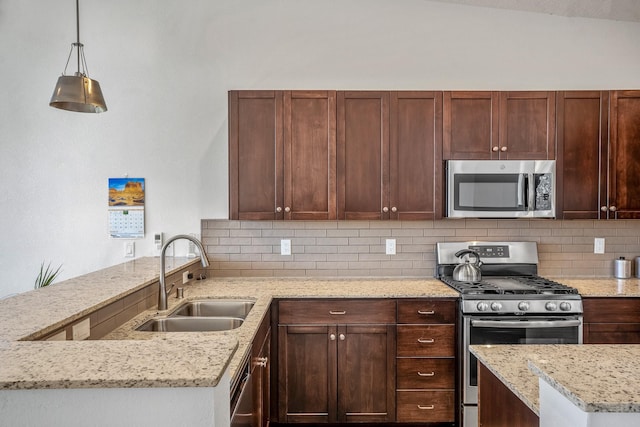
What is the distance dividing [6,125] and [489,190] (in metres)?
3.68

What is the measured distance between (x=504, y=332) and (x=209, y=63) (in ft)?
9.37

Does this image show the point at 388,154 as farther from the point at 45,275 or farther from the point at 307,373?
the point at 45,275

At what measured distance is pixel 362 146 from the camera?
2.85 meters

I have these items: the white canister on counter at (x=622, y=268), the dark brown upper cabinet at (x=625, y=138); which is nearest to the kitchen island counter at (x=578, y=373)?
the dark brown upper cabinet at (x=625, y=138)

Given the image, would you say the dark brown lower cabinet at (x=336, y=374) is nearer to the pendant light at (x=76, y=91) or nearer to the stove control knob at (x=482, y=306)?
the stove control knob at (x=482, y=306)

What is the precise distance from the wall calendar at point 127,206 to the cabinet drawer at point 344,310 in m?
1.42

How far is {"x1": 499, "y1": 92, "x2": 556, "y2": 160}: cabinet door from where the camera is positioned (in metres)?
2.84

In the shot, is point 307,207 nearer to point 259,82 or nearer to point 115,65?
point 259,82

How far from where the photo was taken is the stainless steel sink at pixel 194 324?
6.79 ft

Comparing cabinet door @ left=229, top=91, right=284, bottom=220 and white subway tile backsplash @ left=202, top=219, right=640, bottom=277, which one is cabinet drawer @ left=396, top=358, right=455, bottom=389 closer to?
white subway tile backsplash @ left=202, top=219, right=640, bottom=277

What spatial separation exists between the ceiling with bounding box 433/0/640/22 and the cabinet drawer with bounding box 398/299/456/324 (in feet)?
7.55

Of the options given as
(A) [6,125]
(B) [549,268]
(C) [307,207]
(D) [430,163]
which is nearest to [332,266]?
(C) [307,207]

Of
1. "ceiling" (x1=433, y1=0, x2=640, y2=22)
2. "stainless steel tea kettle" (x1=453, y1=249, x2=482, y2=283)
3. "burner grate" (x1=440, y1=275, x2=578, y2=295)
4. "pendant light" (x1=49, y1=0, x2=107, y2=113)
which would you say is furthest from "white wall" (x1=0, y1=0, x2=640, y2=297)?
"burner grate" (x1=440, y1=275, x2=578, y2=295)

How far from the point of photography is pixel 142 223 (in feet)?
10.4
